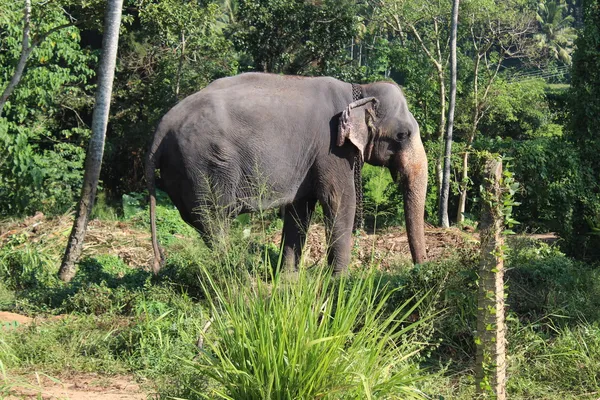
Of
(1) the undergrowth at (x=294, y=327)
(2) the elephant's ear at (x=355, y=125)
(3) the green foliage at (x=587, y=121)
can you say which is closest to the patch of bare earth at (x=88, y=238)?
(1) the undergrowth at (x=294, y=327)

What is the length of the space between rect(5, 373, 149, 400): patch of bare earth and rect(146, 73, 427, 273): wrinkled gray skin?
2370mm

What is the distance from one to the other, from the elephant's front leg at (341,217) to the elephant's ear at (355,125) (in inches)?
19.2

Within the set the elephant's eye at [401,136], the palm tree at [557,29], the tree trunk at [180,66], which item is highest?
the palm tree at [557,29]

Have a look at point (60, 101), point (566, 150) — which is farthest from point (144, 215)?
point (566, 150)

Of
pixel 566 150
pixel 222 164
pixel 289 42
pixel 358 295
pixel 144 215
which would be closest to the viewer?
pixel 358 295

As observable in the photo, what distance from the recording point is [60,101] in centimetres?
1695

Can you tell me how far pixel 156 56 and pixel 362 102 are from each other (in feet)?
31.3

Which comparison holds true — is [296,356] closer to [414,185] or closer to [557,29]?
[414,185]

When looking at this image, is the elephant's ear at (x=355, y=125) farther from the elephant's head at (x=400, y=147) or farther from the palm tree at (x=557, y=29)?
the palm tree at (x=557, y=29)

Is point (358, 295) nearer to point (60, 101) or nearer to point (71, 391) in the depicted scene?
point (71, 391)

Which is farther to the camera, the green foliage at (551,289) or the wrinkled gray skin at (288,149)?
the wrinkled gray skin at (288,149)

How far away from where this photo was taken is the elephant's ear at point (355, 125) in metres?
9.24

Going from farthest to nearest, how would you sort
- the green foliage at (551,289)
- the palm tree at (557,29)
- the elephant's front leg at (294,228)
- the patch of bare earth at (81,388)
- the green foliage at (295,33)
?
the palm tree at (557,29)
the green foliage at (295,33)
the elephant's front leg at (294,228)
the green foliage at (551,289)
the patch of bare earth at (81,388)

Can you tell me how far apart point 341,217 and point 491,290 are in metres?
4.56
